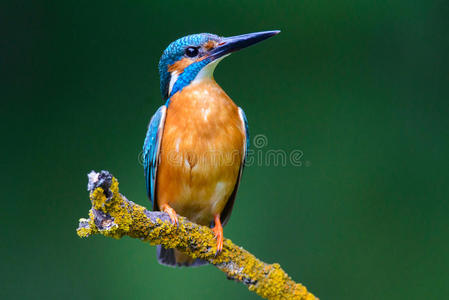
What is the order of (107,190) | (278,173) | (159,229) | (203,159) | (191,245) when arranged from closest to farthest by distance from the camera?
(107,190) → (159,229) → (191,245) → (203,159) → (278,173)

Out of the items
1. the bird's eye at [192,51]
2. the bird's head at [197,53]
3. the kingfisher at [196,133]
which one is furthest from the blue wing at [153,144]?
the bird's eye at [192,51]

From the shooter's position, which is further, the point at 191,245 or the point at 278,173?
the point at 278,173

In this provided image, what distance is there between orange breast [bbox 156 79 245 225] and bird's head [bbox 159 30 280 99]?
0.05m

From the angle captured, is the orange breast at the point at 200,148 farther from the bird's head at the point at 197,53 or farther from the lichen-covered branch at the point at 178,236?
the lichen-covered branch at the point at 178,236

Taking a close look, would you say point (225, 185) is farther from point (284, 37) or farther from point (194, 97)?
point (284, 37)

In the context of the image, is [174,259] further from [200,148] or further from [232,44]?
[232,44]

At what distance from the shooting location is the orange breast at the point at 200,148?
2.08 meters

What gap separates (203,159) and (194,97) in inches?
11.5

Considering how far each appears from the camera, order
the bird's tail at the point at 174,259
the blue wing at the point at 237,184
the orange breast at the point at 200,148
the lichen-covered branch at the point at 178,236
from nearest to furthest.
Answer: the lichen-covered branch at the point at 178,236 → the orange breast at the point at 200,148 → the blue wing at the point at 237,184 → the bird's tail at the point at 174,259

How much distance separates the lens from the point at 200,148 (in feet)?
6.77

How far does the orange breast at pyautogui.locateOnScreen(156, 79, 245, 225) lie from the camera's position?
2.08 meters

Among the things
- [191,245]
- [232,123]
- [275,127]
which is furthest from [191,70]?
[275,127]

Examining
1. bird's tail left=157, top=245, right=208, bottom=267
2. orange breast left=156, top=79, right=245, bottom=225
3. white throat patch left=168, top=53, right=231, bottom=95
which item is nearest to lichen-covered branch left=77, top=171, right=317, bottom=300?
orange breast left=156, top=79, right=245, bottom=225

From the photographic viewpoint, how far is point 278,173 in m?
2.99
